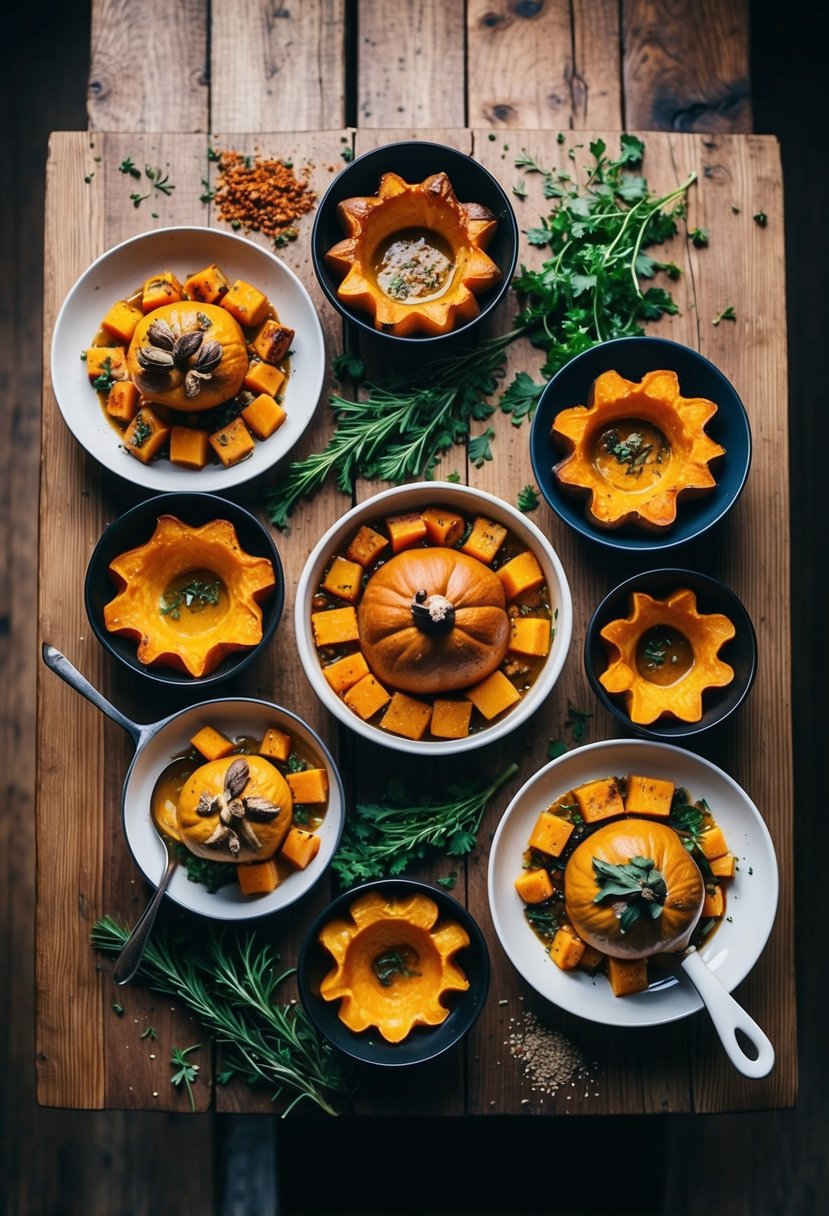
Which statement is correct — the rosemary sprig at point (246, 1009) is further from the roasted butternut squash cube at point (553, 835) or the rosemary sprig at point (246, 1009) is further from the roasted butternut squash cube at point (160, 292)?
the roasted butternut squash cube at point (160, 292)

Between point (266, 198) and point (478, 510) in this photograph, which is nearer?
point (478, 510)

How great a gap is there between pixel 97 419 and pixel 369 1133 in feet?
7.26

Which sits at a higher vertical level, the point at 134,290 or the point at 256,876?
the point at 134,290

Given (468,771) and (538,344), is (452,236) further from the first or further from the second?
(468,771)

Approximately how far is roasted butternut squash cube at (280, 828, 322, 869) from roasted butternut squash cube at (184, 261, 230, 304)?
4.31ft

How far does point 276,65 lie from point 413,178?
529 millimetres

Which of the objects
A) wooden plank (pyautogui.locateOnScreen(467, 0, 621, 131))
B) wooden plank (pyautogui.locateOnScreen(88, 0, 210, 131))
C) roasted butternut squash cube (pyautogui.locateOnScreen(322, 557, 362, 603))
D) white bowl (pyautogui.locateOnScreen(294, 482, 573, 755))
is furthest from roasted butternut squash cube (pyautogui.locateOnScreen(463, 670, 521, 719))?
wooden plank (pyautogui.locateOnScreen(88, 0, 210, 131))

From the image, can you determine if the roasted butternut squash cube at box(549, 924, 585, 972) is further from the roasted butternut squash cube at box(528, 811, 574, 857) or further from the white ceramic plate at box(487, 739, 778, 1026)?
the roasted butternut squash cube at box(528, 811, 574, 857)

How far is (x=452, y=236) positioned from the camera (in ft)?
8.62

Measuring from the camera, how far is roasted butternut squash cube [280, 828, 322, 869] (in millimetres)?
2473

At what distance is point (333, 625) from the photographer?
99.0 inches

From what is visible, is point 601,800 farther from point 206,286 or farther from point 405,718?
point 206,286

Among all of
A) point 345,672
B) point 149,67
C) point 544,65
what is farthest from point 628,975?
point 149,67

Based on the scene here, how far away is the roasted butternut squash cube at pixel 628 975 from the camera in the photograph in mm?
2473
